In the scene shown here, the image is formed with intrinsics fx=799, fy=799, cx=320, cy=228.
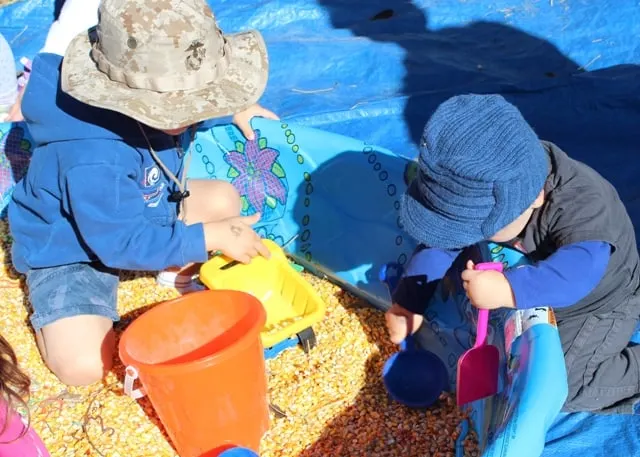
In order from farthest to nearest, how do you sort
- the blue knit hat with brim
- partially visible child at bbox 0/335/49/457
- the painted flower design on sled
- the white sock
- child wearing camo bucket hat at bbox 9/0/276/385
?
the white sock, the painted flower design on sled, child wearing camo bucket hat at bbox 9/0/276/385, the blue knit hat with brim, partially visible child at bbox 0/335/49/457

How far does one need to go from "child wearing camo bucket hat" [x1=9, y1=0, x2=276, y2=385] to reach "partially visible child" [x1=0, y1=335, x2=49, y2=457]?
1.46 feet

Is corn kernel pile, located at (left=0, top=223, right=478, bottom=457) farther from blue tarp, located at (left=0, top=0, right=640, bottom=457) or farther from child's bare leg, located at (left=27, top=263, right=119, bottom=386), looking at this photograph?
blue tarp, located at (left=0, top=0, right=640, bottom=457)

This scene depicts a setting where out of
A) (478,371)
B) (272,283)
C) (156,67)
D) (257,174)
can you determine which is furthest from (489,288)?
(257,174)

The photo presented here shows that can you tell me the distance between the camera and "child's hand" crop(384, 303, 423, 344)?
6.05 feet

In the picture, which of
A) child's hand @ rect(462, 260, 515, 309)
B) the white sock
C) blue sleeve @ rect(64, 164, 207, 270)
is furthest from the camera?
the white sock

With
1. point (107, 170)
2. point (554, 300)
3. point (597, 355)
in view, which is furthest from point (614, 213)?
point (107, 170)

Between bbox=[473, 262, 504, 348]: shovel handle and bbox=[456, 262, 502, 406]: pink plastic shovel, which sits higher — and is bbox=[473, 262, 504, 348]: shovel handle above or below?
above

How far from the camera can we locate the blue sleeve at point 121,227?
169 centimetres

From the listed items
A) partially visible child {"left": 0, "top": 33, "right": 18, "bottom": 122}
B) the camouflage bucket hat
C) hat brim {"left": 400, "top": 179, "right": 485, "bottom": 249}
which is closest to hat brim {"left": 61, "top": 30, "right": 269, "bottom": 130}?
the camouflage bucket hat

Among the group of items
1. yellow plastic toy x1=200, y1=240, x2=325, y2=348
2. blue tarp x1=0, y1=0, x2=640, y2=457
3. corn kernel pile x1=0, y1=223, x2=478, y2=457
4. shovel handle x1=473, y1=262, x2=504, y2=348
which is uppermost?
shovel handle x1=473, y1=262, x2=504, y2=348

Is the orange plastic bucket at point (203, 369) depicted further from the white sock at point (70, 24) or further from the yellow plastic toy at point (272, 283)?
the white sock at point (70, 24)

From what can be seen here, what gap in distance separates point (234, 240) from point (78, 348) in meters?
0.43

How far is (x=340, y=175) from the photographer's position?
2.06 meters

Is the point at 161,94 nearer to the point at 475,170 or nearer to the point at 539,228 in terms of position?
the point at 475,170
